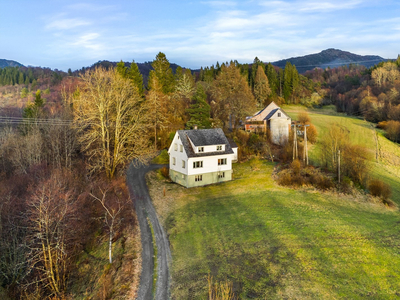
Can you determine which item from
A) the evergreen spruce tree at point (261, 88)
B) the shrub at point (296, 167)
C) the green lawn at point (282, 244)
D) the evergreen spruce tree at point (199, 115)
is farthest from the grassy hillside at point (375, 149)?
the evergreen spruce tree at point (199, 115)

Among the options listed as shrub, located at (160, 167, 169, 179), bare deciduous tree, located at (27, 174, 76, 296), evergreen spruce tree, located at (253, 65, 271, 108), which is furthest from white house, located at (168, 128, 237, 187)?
evergreen spruce tree, located at (253, 65, 271, 108)

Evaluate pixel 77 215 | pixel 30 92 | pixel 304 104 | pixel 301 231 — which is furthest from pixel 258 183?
pixel 30 92

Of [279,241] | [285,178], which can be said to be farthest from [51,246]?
[285,178]

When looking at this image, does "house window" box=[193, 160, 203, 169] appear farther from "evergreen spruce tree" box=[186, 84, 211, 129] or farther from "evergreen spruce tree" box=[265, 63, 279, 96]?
"evergreen spruce tree" box=[265, 63, 279, 96]

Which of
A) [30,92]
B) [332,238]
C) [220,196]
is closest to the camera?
[332,238]

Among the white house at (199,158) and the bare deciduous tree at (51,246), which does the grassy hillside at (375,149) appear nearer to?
the white house at (199,158)

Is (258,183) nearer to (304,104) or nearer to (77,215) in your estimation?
(77,215)

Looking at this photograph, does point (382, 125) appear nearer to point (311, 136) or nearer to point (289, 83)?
point (311, 136)
